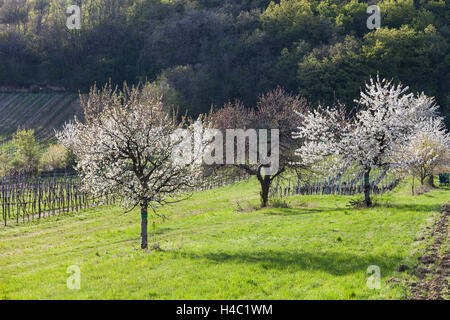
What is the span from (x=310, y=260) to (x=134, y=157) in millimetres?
7651

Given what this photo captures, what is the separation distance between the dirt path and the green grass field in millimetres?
339

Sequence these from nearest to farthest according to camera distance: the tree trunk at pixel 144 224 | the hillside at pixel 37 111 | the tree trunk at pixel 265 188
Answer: the tree trunk at pixel 144 224
the tree trunk at pixel 265 188
the hillside at pixel 37 111

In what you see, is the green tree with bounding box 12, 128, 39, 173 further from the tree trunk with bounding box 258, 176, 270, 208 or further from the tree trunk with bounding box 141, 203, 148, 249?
the tree trunk with bounding box 141, 203, 148, 249

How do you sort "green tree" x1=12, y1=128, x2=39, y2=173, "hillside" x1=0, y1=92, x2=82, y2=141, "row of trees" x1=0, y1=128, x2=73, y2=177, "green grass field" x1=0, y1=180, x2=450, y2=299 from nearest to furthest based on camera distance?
1. "green grass field" x1=0, y1=180, x2=450, y2=299
2. "row of trees" x1=0, y1=128, x2=73, y2=177
3. "green tree" x1=12, y1=128, x2=39, y2=173
4. "hillside" x1=0, y1=92, x2=82, y2=141

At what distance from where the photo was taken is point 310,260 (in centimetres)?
1306

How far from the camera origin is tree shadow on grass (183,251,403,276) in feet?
39.6

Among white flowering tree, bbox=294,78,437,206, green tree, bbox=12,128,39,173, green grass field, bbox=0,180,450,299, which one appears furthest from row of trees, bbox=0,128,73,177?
white flowering tree, bbox=294,78,437,206

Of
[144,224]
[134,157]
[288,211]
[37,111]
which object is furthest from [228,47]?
[144,224]

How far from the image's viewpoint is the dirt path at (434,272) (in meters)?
9.73

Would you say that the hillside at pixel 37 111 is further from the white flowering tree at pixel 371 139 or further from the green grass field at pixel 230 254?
the white flowering tree at pixel 371 139

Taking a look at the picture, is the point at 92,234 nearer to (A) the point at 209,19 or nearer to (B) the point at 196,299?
(B) the point at 196,299

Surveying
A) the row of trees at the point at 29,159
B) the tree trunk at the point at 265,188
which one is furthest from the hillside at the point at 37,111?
the tree trunk at the point at 265,188

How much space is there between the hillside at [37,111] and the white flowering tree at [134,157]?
56.6 metres
